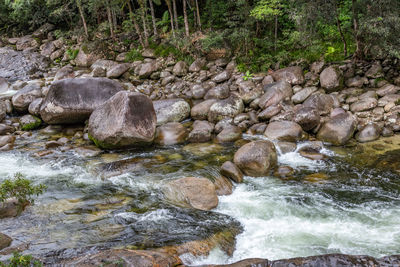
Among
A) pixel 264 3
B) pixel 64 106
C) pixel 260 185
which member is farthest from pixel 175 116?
pixel 264 3

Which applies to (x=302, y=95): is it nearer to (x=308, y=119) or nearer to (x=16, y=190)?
(x=308, y=119)

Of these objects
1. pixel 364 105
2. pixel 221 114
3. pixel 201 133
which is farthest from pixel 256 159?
pixel 364 105

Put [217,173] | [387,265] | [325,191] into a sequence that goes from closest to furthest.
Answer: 1. [387,265]
2. [325,191]
3. [217,173]

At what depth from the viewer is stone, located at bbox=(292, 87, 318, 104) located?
11.6 metres

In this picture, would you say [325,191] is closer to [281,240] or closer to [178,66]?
[281,240]

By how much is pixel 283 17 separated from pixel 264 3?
9.60 feet

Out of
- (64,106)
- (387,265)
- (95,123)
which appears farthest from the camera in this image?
(64,106)

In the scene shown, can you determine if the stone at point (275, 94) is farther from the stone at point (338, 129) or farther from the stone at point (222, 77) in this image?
the stone at point (222, 77)

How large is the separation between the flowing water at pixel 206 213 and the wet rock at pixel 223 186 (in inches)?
8.7

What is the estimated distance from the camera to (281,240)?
5387 millimetres

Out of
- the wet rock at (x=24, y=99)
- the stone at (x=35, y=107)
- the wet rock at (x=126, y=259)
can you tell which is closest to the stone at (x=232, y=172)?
the wet rock at (x=126, y=259)

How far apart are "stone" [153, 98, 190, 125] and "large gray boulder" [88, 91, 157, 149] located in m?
1.55

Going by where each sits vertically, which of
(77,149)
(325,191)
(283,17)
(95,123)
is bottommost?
(325,191)

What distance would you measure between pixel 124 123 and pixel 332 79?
27.2ft
